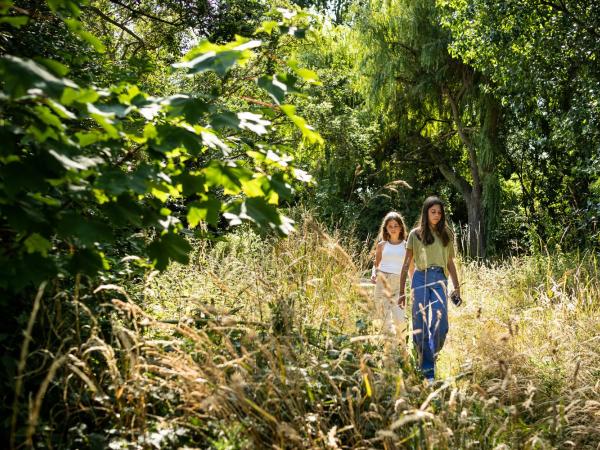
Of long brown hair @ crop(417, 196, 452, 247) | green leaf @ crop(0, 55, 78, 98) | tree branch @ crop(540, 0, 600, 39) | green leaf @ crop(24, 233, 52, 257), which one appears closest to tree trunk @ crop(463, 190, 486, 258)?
tree branch @ crop(540, 0, 600, 39)

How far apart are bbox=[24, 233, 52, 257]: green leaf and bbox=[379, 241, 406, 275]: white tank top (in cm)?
414

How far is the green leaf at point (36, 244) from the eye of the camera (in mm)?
2434

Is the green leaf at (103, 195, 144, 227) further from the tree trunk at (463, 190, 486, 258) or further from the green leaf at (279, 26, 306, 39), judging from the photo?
the tree trunk at (463, 190, 486, 258)

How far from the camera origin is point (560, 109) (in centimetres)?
1002

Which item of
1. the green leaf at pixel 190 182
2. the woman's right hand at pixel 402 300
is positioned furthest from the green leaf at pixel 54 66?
the woman's right hand at pixel 402 300

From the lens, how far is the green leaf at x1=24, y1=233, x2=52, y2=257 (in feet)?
7.98

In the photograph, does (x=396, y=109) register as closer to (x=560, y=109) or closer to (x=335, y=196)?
(x=335, y=196)

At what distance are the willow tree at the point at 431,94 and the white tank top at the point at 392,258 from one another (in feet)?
23.9

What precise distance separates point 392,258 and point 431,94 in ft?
30.1

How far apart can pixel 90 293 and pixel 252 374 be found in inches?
46.1

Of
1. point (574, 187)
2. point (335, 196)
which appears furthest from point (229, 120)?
point (335, 196)

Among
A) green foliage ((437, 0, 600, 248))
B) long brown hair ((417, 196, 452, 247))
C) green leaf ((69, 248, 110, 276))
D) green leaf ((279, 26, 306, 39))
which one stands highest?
green foliage ((437, 0, 600, 248))

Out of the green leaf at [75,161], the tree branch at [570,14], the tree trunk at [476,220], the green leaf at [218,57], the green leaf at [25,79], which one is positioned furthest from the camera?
the tree trunk at [476,220]

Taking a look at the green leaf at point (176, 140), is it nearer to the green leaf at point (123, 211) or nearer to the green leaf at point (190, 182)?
the green leaf at point (190, 182)
